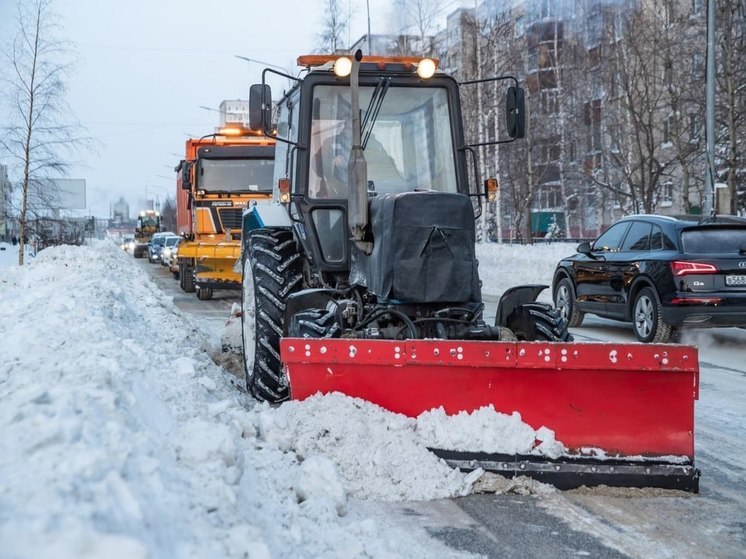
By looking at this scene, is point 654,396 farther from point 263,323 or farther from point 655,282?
point 655,282

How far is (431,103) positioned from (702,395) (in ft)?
10.8

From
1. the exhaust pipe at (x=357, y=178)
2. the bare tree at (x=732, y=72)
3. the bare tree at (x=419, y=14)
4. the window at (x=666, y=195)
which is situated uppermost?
the bare tree at (x=419, y=14)

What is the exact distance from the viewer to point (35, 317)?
7.14 metres

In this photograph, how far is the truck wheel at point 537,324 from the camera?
18.9 feet

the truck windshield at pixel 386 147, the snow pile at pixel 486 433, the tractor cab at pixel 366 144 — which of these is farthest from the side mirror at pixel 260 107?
the snow pile at pixel 486 433

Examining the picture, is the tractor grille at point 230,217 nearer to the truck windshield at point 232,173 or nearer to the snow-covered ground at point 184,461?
the truck windshield at point 232,173

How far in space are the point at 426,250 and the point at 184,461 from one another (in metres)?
2.46

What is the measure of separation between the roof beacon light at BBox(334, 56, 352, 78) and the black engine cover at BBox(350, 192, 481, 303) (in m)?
1.08

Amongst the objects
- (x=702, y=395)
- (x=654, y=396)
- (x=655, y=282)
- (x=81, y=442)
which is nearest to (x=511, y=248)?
(x=655, y=282)

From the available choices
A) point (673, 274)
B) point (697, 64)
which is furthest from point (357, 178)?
point (697, 64)

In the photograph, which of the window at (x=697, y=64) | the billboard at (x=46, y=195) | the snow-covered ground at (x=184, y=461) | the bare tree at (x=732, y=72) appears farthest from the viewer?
the window at (x=697, y=64)

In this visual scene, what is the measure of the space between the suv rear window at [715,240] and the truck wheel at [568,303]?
251 centimetres

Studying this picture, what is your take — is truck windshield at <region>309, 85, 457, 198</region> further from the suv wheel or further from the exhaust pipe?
the suv wheel

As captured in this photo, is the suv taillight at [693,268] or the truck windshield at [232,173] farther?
the truck windshield at [232,173]
